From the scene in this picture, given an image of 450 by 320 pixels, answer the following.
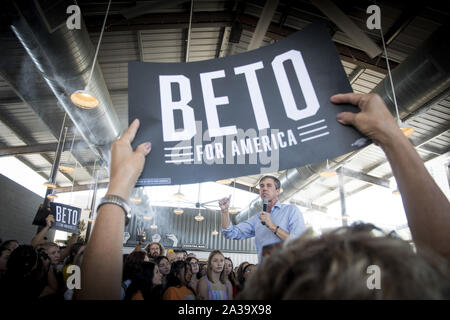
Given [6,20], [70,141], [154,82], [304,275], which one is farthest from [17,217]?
[304,275]

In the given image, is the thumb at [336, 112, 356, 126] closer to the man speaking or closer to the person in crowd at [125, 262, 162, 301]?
the man speaking

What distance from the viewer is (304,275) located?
0.32 m

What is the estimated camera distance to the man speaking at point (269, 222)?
1582 millimetres

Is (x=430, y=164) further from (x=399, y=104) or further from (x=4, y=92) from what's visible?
(x=4, y=92)

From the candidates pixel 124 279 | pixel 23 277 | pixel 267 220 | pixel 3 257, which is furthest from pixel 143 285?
pixel 3 257

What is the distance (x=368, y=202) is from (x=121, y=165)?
14.7 meters

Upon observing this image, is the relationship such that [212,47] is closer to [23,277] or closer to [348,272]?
[23,277]

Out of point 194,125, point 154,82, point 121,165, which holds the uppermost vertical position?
point 154,82

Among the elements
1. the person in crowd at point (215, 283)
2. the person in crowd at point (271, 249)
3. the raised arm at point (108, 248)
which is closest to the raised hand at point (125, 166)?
the raised arm at point (108, 248)

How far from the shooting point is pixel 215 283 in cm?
292

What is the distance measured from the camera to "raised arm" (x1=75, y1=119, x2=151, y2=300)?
1.51 feet

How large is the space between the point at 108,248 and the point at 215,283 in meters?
2.71

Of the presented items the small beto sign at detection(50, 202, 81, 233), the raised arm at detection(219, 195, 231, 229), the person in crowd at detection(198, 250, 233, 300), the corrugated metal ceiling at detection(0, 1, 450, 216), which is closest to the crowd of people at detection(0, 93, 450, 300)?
the raised arm at detection(219, 195, 231, 229)

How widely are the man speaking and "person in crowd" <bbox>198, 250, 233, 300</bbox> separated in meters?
1.10
